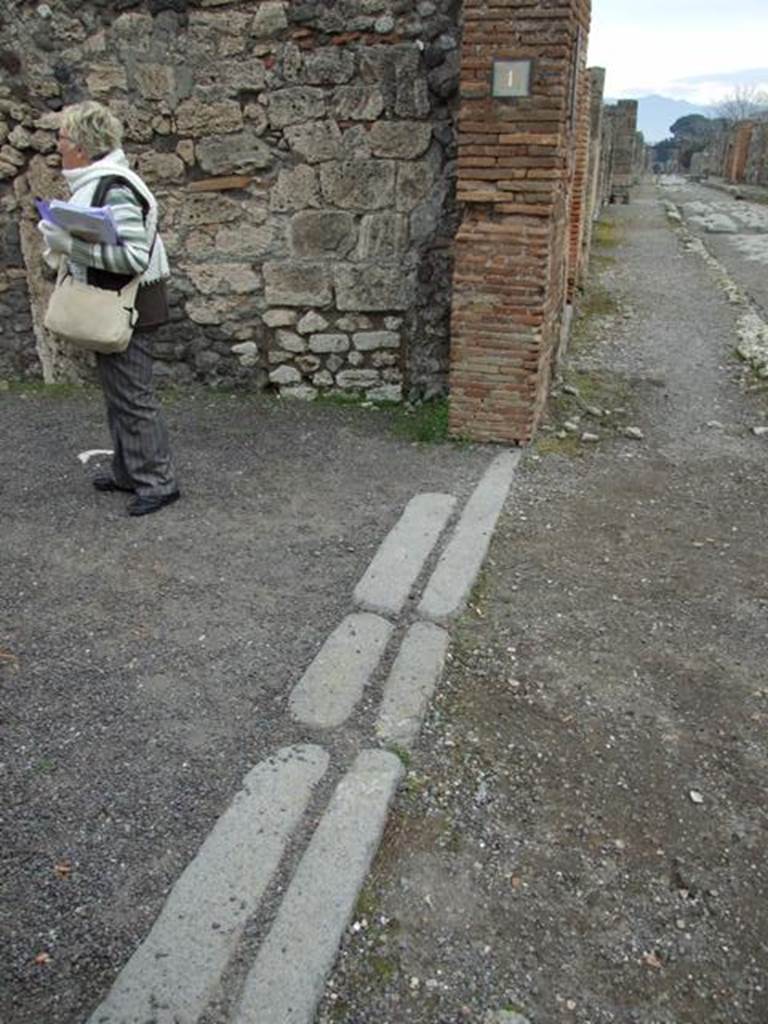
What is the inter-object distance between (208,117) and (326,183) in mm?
878

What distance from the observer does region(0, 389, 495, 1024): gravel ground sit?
2201mm

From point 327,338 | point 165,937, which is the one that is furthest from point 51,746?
point 327,338

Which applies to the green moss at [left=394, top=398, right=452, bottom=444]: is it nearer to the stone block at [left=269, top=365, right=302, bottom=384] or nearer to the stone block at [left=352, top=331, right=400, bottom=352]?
the stone block at [left=352, top=331, right=400, bottom=352]

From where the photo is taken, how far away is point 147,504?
436 cm

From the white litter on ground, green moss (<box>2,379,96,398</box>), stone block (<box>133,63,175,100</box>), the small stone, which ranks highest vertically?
stone block (<box>133,63,175,100</box>)

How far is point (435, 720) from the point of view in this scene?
2.89m

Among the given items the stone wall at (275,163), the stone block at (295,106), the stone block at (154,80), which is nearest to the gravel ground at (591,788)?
the stone wall at (275,163)

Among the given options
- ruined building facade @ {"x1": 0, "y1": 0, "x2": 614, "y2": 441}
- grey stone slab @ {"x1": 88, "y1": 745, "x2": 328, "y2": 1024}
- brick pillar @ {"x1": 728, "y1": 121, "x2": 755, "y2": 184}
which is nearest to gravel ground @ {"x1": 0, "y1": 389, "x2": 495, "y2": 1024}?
grey stone slab @ {"x1": 88, "y1": 745, "x2": 328, "y2": 1024}

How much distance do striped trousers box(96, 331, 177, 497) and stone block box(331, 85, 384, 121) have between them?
2257 mm

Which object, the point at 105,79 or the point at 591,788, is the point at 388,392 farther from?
the point at 591,788

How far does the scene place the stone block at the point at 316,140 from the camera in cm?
550

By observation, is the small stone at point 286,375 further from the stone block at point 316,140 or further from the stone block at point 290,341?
the stone block at point 316,140

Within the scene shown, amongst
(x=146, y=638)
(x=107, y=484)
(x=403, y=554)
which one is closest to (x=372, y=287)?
(x=107, y=484)

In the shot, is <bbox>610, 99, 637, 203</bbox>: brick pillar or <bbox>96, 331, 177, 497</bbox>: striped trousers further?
<bbox>610, 99, 637, 203</bbox>: brick pillar
